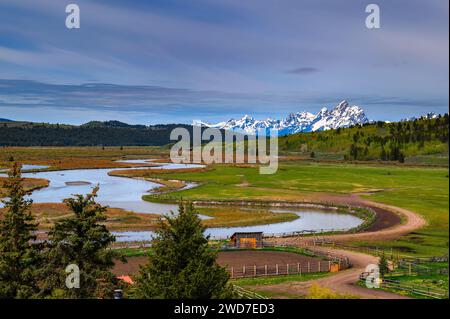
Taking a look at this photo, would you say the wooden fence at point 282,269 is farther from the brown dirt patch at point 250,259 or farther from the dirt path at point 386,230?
the dirt path at point 386,230

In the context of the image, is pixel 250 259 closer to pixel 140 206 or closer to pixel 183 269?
pixel 183 269

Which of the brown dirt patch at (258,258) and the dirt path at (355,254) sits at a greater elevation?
the dirt path at (355,254)

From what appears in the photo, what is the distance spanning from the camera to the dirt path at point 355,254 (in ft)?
117

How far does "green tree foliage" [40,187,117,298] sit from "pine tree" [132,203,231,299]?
371 centimetres

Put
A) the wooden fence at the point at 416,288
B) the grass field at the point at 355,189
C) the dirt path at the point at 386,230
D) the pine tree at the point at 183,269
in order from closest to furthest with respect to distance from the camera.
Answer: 1. the pine tree at the point at 183,269
2. the wooden fence at the point at 416,288
3. the dirt path at the point at 386,230
4. the grass field at the point at 355,189

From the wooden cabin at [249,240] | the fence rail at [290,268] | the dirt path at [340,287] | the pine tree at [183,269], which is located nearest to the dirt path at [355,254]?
the dirt path at [340,287]

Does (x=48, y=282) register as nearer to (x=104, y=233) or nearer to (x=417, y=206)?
(x=104, y=233)

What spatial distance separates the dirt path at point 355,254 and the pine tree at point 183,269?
468 inches

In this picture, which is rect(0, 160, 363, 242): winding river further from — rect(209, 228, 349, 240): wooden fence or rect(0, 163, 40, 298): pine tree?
rect(0, 163, 40, 298): pine tree

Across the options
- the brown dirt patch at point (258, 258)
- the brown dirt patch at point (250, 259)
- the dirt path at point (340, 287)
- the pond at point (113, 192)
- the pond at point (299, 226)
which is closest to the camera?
the dirt path at point (340, 287)

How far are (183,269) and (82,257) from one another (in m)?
8.82

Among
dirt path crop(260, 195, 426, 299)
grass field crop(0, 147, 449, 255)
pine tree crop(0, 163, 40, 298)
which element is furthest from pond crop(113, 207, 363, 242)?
pine tree crop(0, 163, 40, 298)

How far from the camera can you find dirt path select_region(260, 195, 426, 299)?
3552cm
